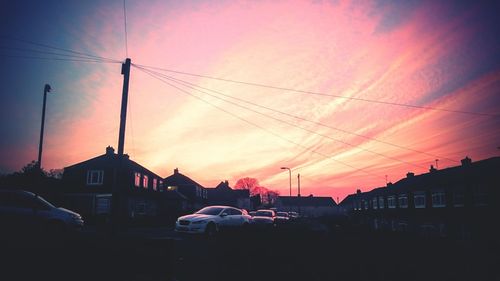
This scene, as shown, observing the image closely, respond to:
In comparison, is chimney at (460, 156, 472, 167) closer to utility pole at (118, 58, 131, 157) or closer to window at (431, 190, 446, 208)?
window at (431, 190, 446, 208)

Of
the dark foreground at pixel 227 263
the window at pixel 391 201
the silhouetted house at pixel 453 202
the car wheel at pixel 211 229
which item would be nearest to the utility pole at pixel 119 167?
the dark foreground at pixel 227 263

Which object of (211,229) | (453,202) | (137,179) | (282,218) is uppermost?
(137,179)

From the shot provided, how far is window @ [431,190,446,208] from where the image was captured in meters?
34.1

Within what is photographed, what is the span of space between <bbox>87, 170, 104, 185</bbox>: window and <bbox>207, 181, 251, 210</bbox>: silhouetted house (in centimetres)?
5586

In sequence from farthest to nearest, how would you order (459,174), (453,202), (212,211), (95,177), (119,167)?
(95,177), (459,174), (453,202), (212,211), (119,167)

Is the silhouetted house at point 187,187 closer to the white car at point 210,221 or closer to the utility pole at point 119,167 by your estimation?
the white car at point 210,221

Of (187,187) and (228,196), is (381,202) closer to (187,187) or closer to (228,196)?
(187,187)

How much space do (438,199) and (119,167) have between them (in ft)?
123

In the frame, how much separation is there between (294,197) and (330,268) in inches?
4456

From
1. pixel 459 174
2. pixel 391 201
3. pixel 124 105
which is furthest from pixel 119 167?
pixel 391 201

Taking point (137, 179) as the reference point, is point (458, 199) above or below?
below

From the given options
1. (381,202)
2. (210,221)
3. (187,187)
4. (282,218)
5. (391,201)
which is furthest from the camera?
(187,187)

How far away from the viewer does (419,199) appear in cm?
3853

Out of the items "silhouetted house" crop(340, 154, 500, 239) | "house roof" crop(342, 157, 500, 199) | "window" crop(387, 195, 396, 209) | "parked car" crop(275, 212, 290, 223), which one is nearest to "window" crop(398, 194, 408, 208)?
"silhouetted house" crop(340, 154, 500, 239)
